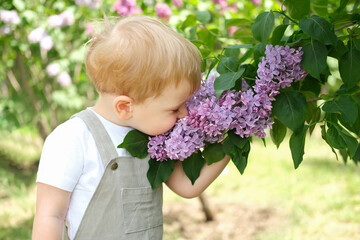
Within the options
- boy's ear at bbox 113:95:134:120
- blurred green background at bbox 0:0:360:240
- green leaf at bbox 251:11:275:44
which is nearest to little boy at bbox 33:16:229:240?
boy's ear at bbox 113:95:134:120

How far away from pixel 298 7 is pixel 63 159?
848 mm

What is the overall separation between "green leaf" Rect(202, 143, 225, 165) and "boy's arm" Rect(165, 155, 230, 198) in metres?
0.04

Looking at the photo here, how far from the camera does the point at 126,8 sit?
130 inches

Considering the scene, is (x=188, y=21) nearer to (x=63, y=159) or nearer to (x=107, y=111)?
(x=107, y=111)

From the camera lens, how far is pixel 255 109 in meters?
1.24

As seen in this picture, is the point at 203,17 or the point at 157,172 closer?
the point at 157,172

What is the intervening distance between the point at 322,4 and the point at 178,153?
2.73 ft

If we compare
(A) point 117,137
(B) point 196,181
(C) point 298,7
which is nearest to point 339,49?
(C) point 298,7

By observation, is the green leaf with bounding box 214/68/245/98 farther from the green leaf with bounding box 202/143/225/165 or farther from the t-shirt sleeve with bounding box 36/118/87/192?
the t-shirt sleeve with bounding box 36/118/87/192

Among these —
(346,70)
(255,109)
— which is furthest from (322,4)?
(255,109)

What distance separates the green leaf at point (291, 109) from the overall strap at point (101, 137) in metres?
0.56

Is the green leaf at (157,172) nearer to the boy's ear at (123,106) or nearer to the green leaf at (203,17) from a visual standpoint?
the boy's ear at (123,106)

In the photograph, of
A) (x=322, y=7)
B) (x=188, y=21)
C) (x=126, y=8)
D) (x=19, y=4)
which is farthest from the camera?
(x=19, y=4)

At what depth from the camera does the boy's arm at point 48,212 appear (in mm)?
1359
